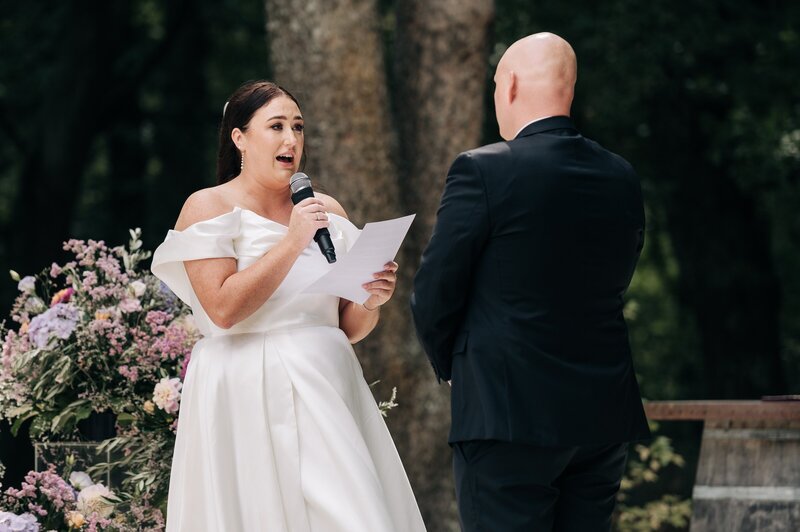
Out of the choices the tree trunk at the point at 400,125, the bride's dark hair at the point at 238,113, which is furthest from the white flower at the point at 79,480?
the tree trunk at the point at 400,125

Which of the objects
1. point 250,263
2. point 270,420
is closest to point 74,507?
point 270,420

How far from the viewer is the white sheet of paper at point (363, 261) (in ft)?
12.2

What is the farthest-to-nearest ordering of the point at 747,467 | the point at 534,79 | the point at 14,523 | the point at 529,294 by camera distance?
the point at 747,467
the point at 14,523
the point at 534,79
the point at 529,294

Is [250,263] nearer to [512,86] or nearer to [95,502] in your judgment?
[512,86]

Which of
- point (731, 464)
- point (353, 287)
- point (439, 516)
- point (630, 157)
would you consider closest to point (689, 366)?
point (630, 157)

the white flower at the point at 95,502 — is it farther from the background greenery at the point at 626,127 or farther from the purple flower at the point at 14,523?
the background greenery at the point at 626,127

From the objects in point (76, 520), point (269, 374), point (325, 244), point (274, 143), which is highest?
point (274, 143)

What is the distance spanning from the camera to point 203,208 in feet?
13.4

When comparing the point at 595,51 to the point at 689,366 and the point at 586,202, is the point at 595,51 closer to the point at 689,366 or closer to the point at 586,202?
the point at 689,366

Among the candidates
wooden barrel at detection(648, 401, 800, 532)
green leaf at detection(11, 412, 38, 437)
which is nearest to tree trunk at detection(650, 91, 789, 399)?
wooden barrel at detection(648, 401, 800, 532)

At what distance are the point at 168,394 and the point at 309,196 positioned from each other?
121cm

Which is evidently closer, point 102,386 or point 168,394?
point 168,394

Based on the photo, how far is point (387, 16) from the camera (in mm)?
14367

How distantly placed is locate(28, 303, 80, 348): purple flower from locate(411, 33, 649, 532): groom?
198 centimetres
